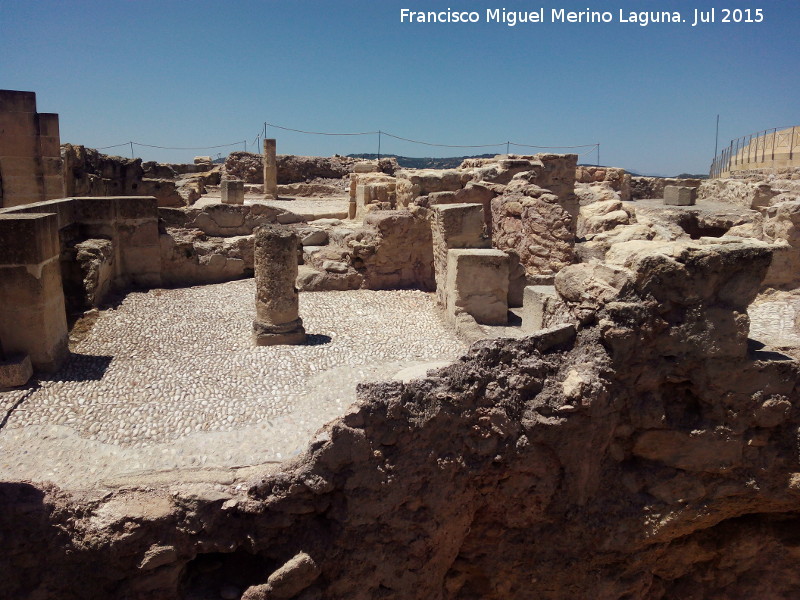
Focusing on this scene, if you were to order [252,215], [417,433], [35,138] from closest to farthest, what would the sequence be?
[417,433] < [35,138] < [252,215]

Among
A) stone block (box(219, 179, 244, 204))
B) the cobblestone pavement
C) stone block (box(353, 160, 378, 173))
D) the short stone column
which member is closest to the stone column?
stone block (box(353, 160, 378, 173))

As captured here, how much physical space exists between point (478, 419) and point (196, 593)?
2.96 metres

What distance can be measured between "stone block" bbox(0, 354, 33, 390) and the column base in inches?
119

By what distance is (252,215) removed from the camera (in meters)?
15.9

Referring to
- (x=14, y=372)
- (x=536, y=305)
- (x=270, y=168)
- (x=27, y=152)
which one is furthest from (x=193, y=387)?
(x=270, y=168)

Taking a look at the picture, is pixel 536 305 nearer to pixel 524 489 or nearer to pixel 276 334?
pixel 524 489

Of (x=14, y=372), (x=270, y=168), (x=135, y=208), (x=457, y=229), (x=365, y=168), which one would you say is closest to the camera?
(x=14, y=372)

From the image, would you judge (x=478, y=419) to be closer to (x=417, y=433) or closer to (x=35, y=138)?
(x=417, y=433)

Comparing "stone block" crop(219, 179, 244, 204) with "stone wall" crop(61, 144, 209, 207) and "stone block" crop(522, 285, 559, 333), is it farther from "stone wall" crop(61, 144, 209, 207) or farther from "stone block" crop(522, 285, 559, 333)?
"stone block" crop(522, 285, 559, 333)

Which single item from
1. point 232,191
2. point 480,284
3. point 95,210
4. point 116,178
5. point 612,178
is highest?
point 612,178

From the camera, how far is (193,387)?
297 inches

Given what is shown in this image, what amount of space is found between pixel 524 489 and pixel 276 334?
470cm

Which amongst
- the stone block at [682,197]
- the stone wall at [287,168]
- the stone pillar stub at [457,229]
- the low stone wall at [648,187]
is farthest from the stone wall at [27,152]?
the low stone wall at [648,187]

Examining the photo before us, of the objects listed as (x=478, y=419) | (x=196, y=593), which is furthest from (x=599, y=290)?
(x=196, y=593)
